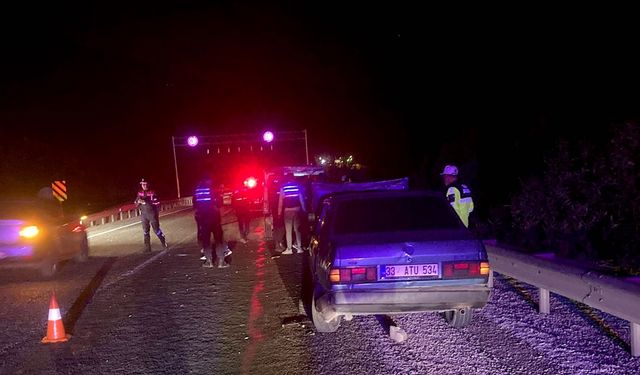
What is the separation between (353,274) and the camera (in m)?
4.95

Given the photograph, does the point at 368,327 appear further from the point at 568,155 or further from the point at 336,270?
the point at 568,155

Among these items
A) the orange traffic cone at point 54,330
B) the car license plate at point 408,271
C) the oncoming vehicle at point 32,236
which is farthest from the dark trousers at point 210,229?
the car license plate at point 408,271

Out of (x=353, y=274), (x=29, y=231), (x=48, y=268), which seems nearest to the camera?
(x=353, y=274)

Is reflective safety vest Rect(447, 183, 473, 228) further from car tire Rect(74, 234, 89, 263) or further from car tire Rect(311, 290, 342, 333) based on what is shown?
car tire Rect(74, 234, 89, 263)

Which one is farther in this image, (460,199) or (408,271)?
(460,199)

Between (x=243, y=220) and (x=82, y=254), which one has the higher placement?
(x=243, y=220)

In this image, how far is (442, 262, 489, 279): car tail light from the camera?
195 inches

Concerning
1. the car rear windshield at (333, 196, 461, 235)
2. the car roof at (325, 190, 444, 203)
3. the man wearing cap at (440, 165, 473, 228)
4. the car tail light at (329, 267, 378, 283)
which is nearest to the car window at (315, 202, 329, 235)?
the car roof at (325, 190, 444, 203)

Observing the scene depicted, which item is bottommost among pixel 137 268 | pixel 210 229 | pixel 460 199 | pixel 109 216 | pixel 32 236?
pixel 109 216

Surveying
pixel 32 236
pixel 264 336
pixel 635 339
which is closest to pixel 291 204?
pixel 32 236

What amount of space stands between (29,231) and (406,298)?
7060mm

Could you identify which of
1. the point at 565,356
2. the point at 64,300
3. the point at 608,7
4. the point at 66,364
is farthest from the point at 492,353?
the point at 608,7

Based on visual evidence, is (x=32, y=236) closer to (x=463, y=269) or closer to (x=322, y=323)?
(x=322, y=323)

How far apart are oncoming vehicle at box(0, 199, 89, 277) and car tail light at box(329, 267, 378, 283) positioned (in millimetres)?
6514
